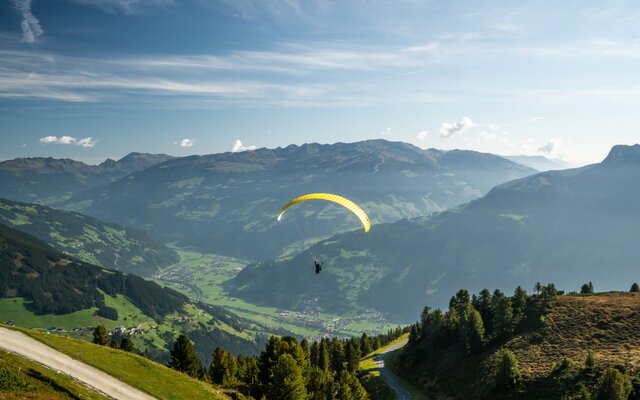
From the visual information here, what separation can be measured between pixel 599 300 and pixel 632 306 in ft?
30.2

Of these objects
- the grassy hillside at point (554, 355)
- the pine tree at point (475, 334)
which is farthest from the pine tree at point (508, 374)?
the pine tree at point (475, 334)

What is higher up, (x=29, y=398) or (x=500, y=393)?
(x=29, y=398)

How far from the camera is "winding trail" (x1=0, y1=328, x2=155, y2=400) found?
1767 inches

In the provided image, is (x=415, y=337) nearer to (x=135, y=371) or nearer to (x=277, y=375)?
(x=277, y=375)

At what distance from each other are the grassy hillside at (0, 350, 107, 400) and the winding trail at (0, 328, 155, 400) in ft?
7.69

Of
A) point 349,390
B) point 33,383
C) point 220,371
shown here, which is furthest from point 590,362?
point 33,383

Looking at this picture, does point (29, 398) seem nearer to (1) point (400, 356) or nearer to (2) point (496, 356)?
(2) point (496, 356)

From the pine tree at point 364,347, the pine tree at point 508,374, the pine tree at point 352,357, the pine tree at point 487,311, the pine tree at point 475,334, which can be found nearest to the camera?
the pine tree at point 508,374

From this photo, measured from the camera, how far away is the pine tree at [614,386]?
55.6 metres

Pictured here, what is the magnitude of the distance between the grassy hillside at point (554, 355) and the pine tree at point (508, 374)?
853mm

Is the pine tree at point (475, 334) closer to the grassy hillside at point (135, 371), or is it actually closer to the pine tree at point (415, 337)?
the pine tree at point (415, 337)

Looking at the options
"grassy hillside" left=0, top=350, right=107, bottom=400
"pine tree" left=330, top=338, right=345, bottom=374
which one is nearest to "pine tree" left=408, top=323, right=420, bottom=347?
"pine tree" left=330, top=338, right=345, bottom=374

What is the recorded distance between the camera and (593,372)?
65.7 meters

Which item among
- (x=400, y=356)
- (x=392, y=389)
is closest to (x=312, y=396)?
(x=392, y=389)
